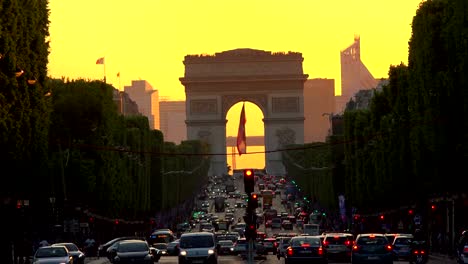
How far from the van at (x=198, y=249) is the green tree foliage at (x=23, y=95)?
7.12 meters

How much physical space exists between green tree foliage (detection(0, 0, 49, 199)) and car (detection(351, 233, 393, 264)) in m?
12.7

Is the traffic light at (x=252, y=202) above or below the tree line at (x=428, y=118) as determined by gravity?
below

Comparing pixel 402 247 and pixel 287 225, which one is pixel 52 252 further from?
pixel 287 225

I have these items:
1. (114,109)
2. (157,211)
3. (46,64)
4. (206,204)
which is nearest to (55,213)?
(46,64)

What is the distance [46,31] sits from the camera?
69.3 m

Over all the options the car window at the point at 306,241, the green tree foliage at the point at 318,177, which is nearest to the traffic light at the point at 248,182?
the car window at the point at 306,241

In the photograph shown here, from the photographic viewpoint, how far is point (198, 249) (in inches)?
2261

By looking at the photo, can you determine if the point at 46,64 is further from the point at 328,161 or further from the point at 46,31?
the point at 328,161

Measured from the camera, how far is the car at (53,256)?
55.0 metres

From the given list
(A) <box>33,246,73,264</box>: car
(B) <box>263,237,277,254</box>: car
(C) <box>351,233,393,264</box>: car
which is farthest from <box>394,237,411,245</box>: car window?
(B) <box>263,237,277,254</box>: car

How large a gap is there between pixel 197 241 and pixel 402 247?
9792 millimetres

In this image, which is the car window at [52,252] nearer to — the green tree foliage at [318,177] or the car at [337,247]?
the car at [337,247]

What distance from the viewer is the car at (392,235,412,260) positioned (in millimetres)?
64062

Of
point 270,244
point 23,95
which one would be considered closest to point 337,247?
point 23,95
